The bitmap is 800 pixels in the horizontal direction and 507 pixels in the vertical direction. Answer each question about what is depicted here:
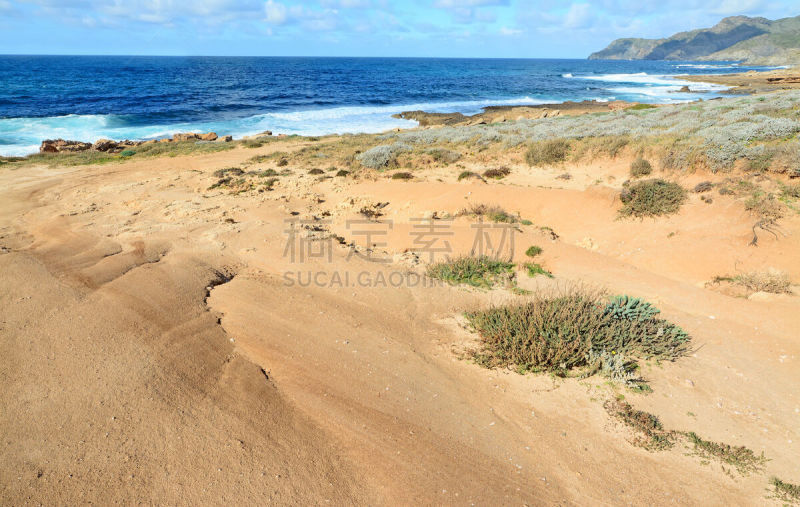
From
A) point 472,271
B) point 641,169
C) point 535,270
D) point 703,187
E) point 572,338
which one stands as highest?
point 641,169

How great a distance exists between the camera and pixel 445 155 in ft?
48.8

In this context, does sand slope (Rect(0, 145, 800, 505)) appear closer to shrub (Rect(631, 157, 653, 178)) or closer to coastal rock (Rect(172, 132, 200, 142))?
shrub (Rect(631, 157, 653, 178))

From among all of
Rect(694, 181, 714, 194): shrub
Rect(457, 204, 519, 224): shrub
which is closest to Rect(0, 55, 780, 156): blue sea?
Rect(457, 204, 519, 224): shrub

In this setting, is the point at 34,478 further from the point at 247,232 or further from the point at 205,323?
the point at 247,232

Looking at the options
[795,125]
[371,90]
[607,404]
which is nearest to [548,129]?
[795,125]

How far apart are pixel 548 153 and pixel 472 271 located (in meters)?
8.40

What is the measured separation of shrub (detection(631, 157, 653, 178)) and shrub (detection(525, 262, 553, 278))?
580 cm

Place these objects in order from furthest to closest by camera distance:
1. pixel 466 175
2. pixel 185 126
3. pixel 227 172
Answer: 1. pixel 185 126
2. pixel 227 172
3. pixel 466 175

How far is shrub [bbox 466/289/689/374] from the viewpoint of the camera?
478 centimetres

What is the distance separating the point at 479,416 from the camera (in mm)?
4109

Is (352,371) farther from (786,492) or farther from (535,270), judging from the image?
(535,270)

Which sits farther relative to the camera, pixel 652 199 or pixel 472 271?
pixel 652 199

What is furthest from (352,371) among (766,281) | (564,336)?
(766,281)

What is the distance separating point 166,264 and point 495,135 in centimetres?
1369
